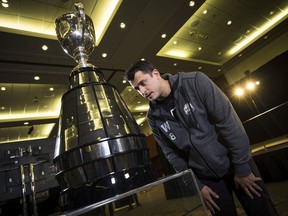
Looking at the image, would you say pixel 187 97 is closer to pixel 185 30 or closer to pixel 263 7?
pixel 185 30

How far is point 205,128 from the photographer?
1046mm

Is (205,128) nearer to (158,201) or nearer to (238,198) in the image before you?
(238,198)

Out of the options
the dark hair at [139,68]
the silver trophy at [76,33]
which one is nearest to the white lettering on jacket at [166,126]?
the dark hair at [139,68]

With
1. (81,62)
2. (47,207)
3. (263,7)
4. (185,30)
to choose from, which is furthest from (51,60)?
(263,7)

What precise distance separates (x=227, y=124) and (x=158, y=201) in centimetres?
65

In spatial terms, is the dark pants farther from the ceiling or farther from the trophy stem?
the ceiling

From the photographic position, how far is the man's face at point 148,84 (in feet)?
3.45

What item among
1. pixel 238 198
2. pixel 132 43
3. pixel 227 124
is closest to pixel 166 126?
pixel 227 124

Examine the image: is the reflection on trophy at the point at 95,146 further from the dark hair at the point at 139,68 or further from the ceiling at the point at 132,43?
the ceiling at the point at 132,43

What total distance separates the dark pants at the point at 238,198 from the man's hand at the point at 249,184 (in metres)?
0.03

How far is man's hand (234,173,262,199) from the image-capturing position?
99cm

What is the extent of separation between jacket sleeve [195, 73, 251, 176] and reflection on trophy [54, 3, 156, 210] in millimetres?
490

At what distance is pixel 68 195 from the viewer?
55cm

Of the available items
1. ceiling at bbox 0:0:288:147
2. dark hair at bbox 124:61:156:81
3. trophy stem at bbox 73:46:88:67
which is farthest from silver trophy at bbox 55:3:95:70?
ceiling at bbox 0:0:288:147
